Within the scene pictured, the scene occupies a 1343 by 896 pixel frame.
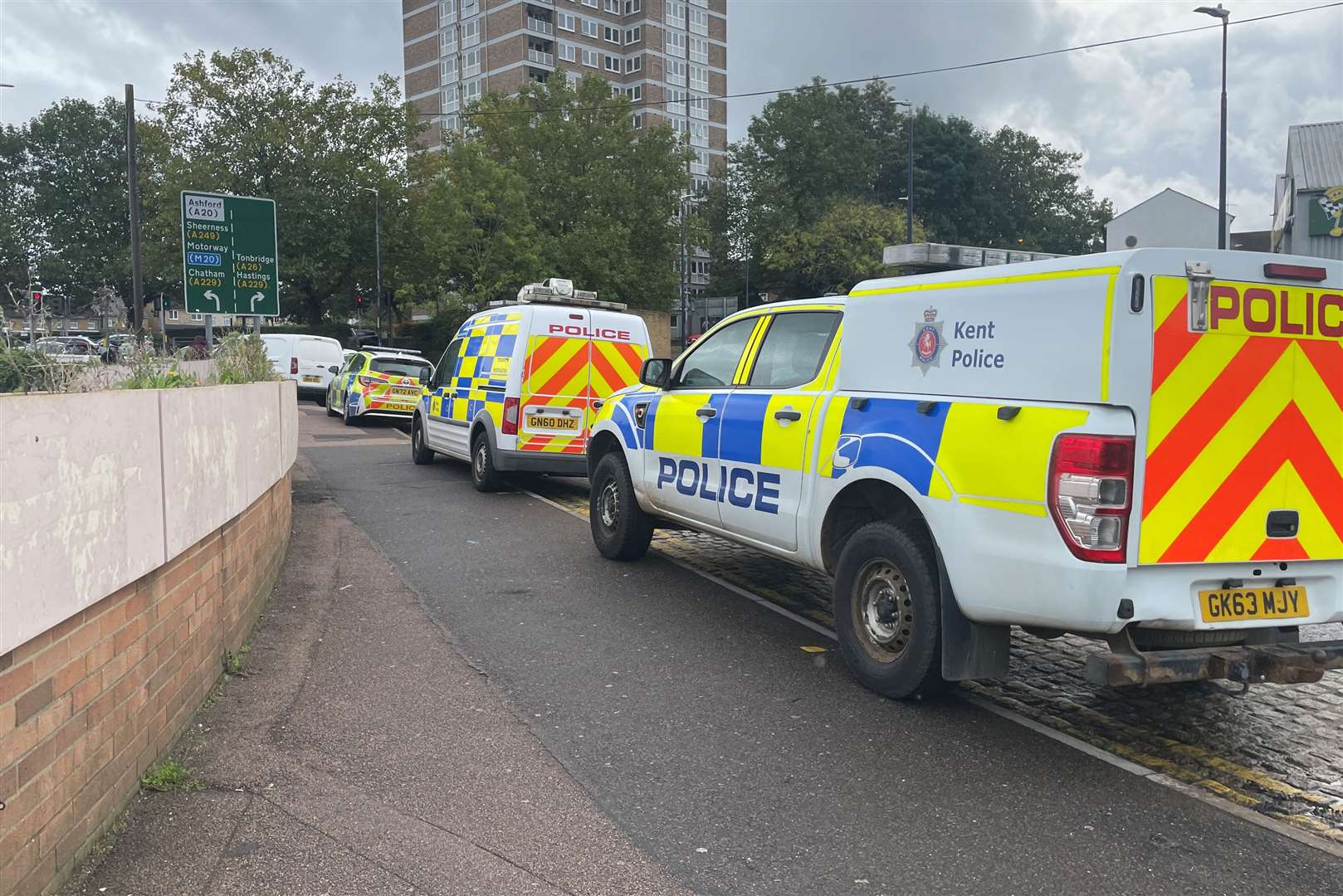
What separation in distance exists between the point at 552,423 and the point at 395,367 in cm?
1008

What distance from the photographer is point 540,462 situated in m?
11.5

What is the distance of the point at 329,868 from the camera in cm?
329

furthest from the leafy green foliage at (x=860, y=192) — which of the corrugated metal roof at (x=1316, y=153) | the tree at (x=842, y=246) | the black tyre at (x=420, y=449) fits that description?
the black tyre at (x=420, y=449)

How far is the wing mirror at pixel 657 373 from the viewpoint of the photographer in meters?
7.71

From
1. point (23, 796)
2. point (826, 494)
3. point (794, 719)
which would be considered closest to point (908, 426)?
point (826, 494)

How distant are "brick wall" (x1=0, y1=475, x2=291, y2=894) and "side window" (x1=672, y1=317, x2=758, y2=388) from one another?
3329mm

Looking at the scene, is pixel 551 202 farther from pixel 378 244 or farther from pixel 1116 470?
pixel 1116 470

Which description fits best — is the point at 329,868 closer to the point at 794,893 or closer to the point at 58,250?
the point at 794,893

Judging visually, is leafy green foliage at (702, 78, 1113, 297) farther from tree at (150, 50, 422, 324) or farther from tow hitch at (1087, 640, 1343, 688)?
tow hitch at (1087, 640, 1343, 688)

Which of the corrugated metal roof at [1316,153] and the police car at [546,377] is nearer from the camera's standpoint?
the police car at [546,377]

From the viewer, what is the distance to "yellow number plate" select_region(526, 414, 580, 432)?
11.5 metres

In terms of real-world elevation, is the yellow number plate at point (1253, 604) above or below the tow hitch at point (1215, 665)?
above

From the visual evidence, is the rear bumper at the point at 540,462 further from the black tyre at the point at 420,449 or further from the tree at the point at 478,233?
the tree at the point at 478,233

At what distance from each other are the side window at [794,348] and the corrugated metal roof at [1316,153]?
126 ft
